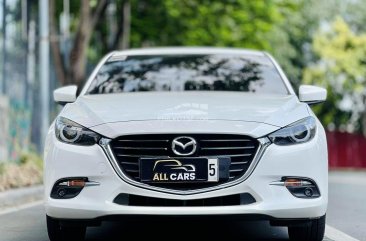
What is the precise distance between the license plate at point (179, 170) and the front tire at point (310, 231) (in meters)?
0.88

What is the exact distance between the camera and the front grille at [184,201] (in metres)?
6.01

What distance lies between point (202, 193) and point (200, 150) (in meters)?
0.27

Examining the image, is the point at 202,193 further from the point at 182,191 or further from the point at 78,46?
the point at 78,46

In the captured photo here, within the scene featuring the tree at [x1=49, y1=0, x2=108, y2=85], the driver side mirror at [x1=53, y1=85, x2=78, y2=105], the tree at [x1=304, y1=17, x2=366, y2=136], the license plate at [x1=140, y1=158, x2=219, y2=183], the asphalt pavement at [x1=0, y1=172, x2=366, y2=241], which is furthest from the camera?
the tree at [x1=304, y1=17, x2=366, y2=136]

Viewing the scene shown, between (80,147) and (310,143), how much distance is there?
1.50 metres

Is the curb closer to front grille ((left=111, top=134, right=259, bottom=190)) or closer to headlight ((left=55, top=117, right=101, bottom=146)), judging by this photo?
headlight ((left=55, top=117, right=101, bottom=146))

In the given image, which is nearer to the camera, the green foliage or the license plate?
the license plate

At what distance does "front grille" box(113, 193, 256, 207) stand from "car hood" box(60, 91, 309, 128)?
507 mm

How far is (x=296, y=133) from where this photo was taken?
20.2 ft

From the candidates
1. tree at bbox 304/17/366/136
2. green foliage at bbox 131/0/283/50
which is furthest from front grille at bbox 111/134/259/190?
tree at bbox 304/17/366/136

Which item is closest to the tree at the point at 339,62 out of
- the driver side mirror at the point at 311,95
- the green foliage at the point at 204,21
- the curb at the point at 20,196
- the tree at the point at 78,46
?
the green foliage at the point at 204,21

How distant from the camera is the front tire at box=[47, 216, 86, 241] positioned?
649 cm

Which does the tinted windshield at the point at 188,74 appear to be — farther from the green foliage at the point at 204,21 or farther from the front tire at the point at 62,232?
the green foliage at the point at 204,21

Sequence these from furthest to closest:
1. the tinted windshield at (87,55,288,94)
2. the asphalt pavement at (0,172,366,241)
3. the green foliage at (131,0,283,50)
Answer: the green foliage at (131,0,283,50) → the tinted windshield at (87,55,288,94) → the asphalt pavement at (0,172,366,241)
